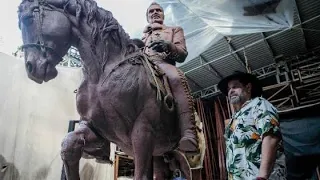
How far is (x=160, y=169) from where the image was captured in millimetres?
2414

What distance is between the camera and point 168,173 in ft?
8.09

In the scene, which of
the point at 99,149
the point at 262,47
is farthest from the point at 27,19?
the point at 262,47

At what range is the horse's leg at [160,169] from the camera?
2391 mm

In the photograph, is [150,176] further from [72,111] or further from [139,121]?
[72,111]

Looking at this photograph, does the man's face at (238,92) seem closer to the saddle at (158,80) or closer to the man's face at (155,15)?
the saddle at (158,80)

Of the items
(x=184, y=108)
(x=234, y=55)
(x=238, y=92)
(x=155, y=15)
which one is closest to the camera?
(x=184, y=108)

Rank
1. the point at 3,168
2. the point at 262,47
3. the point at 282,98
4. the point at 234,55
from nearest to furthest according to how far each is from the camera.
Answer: the point at 3,168 < the point at 282,98 < the point at 262,47 < the point at 234,55

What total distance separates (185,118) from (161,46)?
0.61 m

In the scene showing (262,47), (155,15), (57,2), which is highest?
(262,47)

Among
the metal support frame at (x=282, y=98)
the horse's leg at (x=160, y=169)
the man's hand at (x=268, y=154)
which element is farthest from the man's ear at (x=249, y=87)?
the metal support frame at (x=282, y=98)

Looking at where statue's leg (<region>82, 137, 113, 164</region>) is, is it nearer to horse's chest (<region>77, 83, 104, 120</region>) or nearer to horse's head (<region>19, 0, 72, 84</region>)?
horse's chest (<region>77, 83, 104, 120</region>)

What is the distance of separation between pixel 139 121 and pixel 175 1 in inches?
164

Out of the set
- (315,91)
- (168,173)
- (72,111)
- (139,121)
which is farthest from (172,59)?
(315,91)

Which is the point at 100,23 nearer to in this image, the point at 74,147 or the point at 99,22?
the point at 99,22
